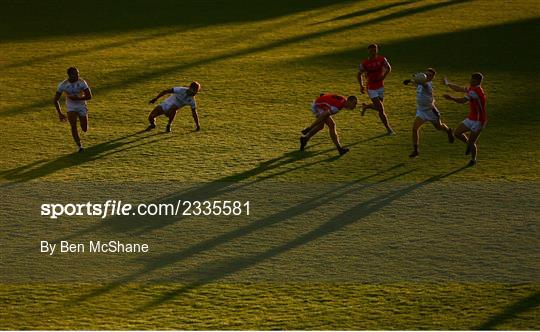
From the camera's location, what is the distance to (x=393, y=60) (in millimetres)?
26453

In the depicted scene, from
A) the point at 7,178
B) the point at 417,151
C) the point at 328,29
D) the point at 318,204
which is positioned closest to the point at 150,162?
the point at 7,178

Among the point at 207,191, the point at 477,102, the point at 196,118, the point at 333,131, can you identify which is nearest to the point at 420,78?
the point at 477,102

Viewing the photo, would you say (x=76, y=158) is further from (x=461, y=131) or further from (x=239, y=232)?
(x=461, y=131)

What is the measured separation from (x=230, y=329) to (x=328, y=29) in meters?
19.8

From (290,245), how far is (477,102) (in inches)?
193

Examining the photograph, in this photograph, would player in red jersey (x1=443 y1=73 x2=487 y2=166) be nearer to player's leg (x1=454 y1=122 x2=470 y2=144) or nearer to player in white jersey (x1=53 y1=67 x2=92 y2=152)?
player's leg (x1=454 y1=122 x2=470 y2=144)

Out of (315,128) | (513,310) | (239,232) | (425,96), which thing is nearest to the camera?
(513,310)

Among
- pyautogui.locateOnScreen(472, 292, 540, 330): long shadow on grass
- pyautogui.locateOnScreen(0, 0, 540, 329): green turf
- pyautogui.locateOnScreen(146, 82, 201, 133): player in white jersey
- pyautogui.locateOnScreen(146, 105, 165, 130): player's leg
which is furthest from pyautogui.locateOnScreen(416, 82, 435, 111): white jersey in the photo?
pyautogui.locateOnScreen(472, 292, 540, 330): long shadow on grass

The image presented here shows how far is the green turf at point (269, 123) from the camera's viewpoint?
12.6 metres

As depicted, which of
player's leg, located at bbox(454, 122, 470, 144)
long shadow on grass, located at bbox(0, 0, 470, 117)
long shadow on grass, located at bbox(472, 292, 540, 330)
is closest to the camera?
long shadow on grass, located at bbox(472, 292, 540, 330)

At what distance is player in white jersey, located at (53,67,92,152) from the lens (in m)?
18.3

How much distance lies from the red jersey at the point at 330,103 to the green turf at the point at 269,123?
93 centimetres

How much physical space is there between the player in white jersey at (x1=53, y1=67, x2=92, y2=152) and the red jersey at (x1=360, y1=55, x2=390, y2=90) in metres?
5.43

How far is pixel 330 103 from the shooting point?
18469 millimetres
